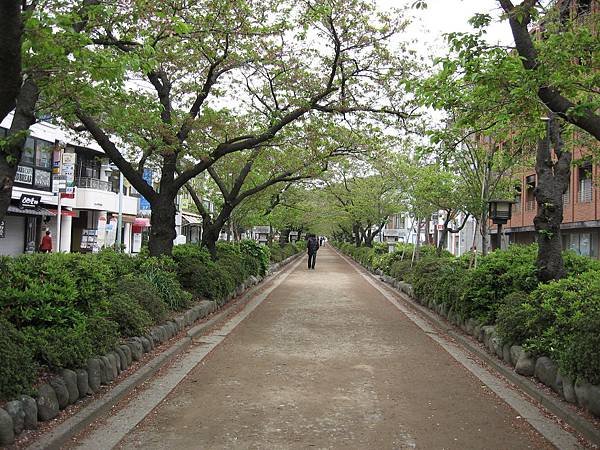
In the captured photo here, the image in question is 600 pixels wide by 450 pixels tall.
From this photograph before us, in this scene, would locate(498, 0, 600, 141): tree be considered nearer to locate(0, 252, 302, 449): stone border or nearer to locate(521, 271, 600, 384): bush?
locate(521, 271, 600, 384): bush

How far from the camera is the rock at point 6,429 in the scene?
12.9 feet

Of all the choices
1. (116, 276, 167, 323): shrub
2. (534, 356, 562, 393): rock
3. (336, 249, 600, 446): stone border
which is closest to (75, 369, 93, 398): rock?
(116, 276, 167, 323): shrub

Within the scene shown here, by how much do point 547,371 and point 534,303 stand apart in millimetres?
1436

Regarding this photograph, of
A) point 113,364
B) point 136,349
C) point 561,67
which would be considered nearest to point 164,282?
point 136,349

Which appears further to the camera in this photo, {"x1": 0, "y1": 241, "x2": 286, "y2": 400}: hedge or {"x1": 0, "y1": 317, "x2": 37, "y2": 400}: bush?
{"x1": 0, "y1": 241, "x2": 286, "y2": 400}: hedge

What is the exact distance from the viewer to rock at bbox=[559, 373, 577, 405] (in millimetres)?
5398

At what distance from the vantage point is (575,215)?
2662 cm

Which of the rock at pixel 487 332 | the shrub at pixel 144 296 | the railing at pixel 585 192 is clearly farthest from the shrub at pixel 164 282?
the railing at pixel 585 192

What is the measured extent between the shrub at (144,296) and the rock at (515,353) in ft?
17.3

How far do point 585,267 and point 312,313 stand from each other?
19.6 feet

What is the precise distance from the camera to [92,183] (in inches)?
1193

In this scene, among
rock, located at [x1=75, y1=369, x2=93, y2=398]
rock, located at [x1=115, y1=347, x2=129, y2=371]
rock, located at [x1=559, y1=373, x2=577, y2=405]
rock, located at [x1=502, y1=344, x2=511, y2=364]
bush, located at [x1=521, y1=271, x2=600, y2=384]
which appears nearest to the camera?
bush, located at [x1=521, y1=271, x2=600, y2=384]

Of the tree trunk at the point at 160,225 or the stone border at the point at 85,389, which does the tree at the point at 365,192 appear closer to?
the tree trunk at the point at 160,225

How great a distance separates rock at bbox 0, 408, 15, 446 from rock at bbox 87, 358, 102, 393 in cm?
148
